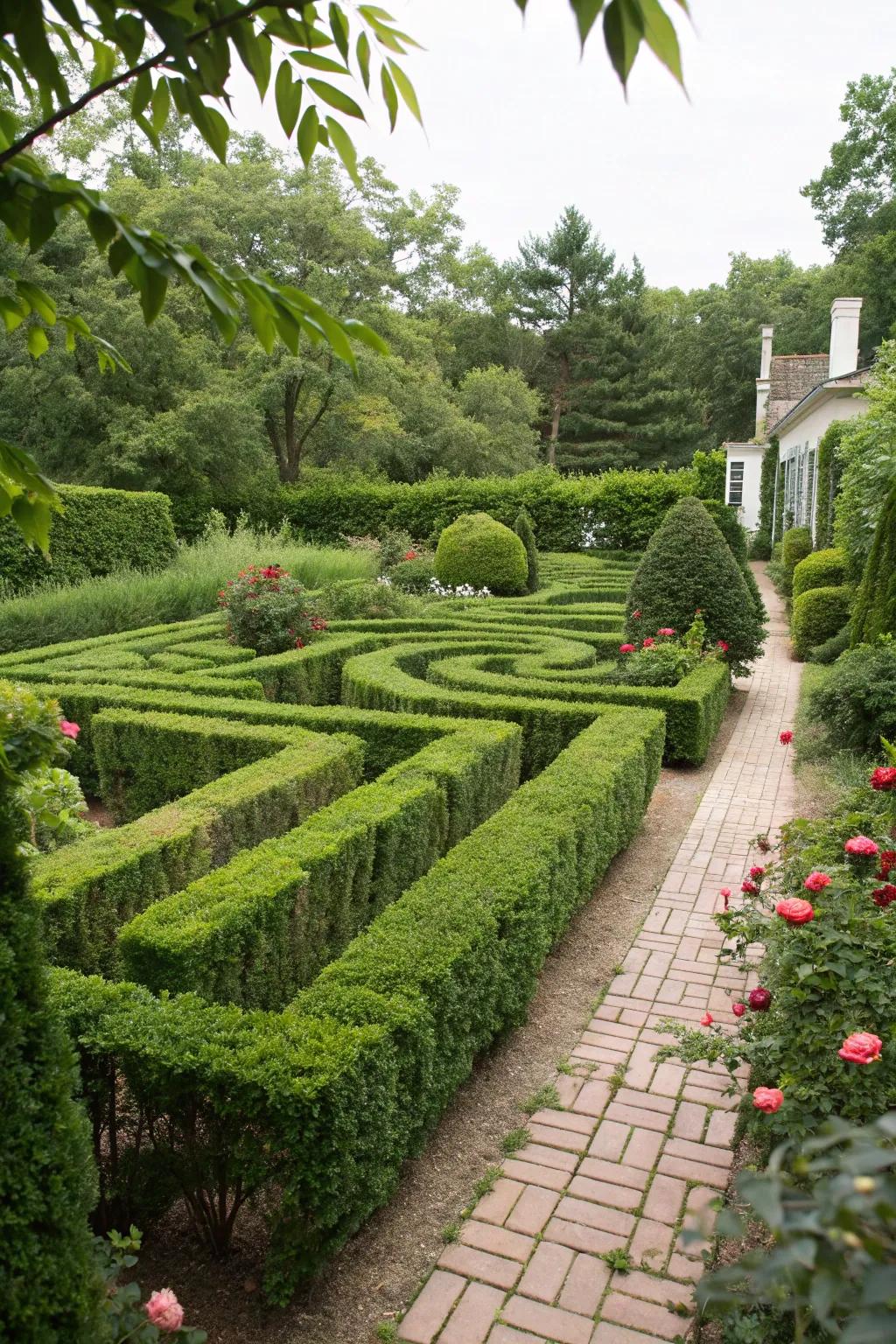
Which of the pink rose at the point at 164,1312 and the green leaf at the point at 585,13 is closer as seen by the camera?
the green leaf at the point at 585,13

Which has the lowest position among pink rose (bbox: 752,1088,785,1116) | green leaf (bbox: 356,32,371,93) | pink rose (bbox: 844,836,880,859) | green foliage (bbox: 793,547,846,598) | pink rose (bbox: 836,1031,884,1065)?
pink rose (bbox: 752,1088,785,1116)

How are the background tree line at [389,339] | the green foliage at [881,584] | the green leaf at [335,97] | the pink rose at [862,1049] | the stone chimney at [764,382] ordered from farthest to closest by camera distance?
the stone chimney at [764,382]
the background tree line at [389,339]
the green foliage at [881,584]
the pink rose at [862,1049]
the green leaf at [335,97]

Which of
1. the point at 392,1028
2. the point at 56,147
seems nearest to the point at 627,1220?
the point at 392,1028

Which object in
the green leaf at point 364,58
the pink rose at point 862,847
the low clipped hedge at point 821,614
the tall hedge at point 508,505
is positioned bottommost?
the pink rose at point 862,847

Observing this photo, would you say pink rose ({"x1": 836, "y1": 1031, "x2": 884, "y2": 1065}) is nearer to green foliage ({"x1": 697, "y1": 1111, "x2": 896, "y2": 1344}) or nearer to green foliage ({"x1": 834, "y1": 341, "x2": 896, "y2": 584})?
green foliage ({"x1": 697, "y1": 1111, "x2": 896, "y2": 1344})

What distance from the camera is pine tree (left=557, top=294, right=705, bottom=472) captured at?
37375 millimetres

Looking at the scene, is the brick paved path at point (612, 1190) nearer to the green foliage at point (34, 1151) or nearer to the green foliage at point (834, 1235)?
the green foliage at point (34, 1151)

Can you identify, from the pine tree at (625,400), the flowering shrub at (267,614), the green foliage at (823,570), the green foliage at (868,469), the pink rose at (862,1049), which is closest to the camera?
the pink rose at (862,1049)

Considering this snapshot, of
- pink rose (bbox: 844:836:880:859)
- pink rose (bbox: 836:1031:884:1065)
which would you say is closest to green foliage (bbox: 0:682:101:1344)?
pink rose (bbox: 836:1031:884:1065)

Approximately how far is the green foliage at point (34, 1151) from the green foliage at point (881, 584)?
842 centimetres

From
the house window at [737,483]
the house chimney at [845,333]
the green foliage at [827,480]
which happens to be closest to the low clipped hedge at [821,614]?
the green foliage at [827,480]

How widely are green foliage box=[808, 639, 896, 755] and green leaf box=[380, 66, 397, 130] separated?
644 cm

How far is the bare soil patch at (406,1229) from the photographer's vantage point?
2.58 meters

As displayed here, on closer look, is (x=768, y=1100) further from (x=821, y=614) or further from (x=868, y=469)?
(x=821, y=614)
